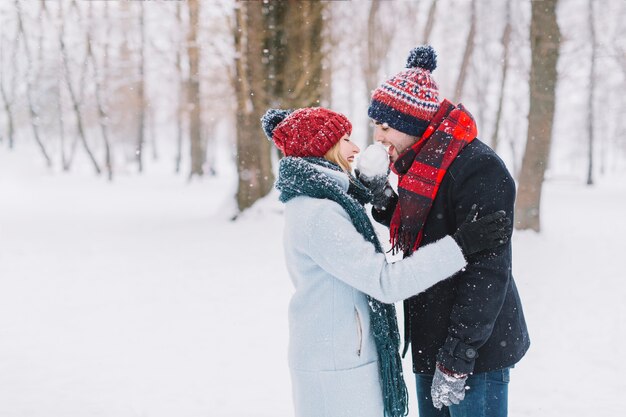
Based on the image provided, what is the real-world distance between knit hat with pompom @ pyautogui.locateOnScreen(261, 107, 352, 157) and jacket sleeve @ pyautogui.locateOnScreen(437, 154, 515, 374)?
536 millimetres

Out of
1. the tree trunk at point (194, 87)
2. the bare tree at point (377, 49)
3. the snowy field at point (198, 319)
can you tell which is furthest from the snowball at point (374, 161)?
the bare tree at point (377, 49)

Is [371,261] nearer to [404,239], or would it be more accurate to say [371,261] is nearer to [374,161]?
[404,239]

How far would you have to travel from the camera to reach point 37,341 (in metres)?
5.55

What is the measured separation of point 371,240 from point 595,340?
4.46 metres

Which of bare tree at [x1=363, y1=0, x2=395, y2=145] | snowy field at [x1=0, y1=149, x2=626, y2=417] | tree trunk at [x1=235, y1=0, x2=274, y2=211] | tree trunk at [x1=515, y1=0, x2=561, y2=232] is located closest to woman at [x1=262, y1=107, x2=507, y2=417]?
snowy field at [x1=0, y1=149, x2=626, y2=417]

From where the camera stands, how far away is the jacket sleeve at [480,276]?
6.70ft

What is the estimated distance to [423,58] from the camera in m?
2.24

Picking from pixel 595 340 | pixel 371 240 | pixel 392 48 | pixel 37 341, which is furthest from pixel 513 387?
pixel 392 48

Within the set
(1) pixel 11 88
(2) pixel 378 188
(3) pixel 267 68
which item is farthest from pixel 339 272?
(1) pixel 11 88

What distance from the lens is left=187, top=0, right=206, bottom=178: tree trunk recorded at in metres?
13.0

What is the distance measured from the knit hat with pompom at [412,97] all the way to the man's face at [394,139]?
3 cm

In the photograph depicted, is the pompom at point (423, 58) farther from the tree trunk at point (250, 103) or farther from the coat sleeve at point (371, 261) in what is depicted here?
the tree trunk at point (250, 103)

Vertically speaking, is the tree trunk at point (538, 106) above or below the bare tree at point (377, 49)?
below

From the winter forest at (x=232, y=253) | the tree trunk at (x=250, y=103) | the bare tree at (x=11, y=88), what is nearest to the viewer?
the winter forest at (x=232, y=253)
